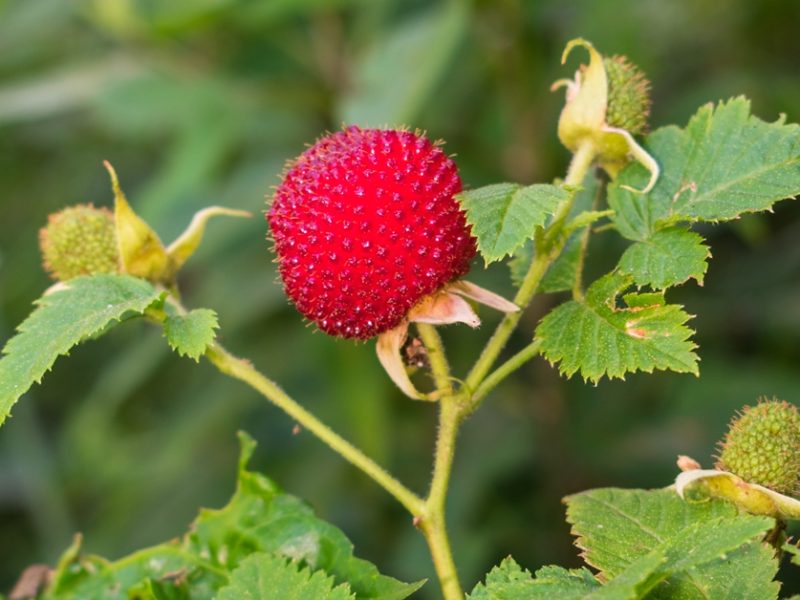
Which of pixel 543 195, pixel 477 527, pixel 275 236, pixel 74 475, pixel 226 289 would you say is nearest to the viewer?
pixel 543 195

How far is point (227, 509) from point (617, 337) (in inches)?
18.5

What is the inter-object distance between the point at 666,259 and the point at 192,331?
44 cm

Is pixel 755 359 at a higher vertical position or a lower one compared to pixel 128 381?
higher

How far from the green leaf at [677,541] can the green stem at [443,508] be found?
11 cm

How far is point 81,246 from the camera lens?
4.21 feet

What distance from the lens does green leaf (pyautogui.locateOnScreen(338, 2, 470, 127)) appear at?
2.39m

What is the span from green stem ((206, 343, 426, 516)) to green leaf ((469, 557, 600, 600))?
0.13m

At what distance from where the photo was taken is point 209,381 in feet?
10.9

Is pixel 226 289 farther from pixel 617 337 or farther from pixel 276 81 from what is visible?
pixel 617 337

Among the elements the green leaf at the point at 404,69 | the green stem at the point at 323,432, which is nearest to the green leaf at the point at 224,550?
the green stem at the point at 323,432

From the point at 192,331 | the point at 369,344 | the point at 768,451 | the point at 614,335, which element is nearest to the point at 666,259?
the point at 614,335

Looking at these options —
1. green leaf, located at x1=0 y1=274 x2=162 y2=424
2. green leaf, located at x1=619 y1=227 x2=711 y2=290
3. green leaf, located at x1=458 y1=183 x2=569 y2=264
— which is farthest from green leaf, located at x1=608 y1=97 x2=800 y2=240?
green leaf, located at x1=0 y1=274 x2=162 y2=424

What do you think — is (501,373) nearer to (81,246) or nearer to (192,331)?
(192,331)

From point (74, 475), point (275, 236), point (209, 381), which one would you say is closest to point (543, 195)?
point (275, 236)
